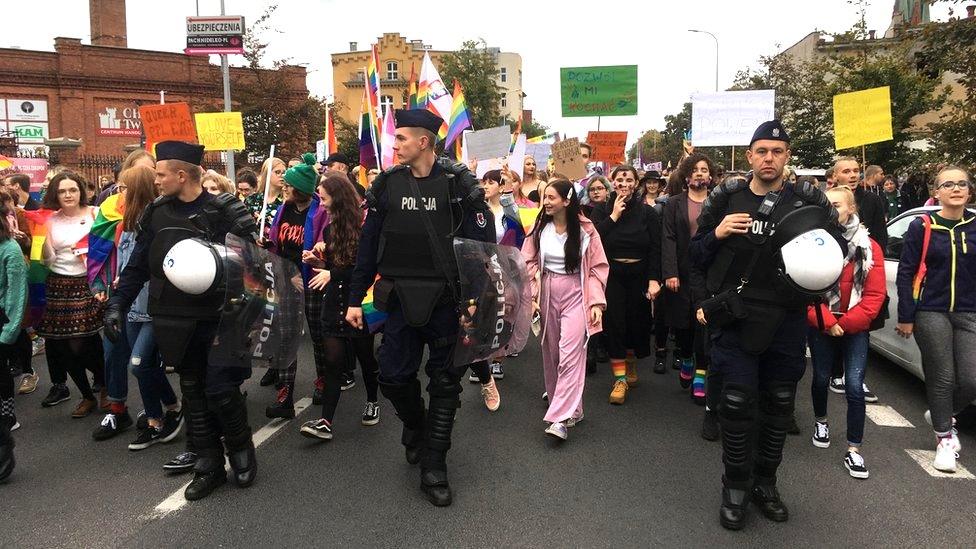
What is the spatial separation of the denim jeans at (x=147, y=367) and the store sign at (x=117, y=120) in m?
35.0

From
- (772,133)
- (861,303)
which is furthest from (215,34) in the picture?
(861,303)

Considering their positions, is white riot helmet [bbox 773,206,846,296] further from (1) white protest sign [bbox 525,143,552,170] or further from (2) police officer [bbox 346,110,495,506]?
(1) white protest sign [bbox 525,143,552,170]

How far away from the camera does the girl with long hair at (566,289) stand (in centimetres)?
496

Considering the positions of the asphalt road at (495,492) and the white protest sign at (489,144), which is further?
the white protest sign at (489,144)

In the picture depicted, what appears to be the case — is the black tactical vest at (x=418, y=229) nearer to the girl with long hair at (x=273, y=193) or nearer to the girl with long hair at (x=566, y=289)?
the girl with long hair at (x=566, y=289)

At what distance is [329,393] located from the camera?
192 inches

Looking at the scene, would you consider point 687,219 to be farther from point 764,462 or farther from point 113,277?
point 113,277

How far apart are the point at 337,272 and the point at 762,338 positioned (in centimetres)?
288

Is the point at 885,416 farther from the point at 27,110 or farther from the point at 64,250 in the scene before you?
the point at 27,110

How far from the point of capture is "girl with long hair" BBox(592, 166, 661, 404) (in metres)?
5.96

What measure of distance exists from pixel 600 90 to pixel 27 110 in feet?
112

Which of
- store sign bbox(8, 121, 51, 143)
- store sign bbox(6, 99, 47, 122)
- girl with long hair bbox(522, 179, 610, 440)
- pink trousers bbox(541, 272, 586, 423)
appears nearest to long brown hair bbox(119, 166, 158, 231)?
girl with long hair bbox(522, 179, 610, 440)

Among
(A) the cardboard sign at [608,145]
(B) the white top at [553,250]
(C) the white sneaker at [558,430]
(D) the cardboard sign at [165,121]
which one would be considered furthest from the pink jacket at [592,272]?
(A) the cardboard sign at [608,145]

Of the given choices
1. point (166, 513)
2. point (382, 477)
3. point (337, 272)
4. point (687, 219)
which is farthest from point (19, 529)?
point (687, 219)
